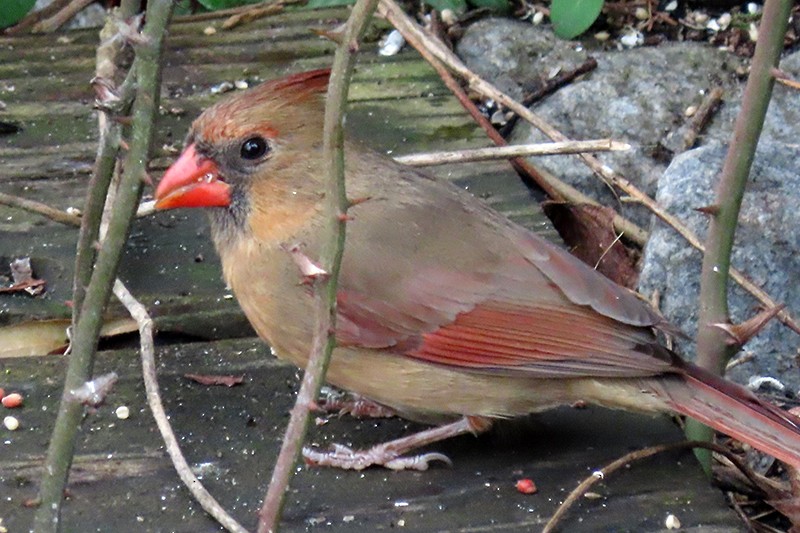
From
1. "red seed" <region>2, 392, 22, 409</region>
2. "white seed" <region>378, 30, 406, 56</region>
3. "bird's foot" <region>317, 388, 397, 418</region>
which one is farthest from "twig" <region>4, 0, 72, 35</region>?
"bird's foot" <region>317, 388, 397, 418</region>

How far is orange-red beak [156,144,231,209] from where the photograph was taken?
2961mm

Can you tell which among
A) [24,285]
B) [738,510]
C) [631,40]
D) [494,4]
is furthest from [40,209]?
[631,40]

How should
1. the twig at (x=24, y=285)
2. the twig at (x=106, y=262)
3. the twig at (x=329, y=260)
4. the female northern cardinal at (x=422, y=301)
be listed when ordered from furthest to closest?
the twig at (x=24, y=285), the female northern cardinal at (x=422, y=301), the twig at (x=106, y=262), the twig at (x=329, y=260)

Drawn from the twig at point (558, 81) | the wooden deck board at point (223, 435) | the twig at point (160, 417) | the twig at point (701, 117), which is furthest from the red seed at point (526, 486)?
the twig at point (558, 81)

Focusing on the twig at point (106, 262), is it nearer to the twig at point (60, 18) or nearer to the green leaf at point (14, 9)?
the green leaf at point (14, 9)

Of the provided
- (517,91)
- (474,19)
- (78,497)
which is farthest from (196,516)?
(474,19)

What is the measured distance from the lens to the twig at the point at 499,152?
3.39 metres

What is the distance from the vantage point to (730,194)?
2.79 m

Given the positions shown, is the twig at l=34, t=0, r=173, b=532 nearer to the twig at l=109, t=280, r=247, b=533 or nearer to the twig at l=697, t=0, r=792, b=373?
the twig at l=109, t=280, r=247, b=533

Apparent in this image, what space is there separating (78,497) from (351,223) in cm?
80

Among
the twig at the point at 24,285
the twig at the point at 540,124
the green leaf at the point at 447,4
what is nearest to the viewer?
the twig at the point at 24,285

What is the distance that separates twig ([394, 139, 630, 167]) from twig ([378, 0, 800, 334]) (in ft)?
0.73

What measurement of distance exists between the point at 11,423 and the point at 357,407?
2.47 ft

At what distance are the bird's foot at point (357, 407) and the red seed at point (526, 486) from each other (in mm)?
468
